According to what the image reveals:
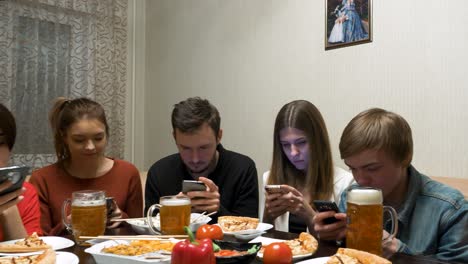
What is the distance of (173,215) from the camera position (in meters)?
1.43

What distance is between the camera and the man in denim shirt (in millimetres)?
1362

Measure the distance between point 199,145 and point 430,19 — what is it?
1.61m

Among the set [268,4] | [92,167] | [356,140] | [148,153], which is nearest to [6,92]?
[148,153]

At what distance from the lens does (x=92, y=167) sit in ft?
7.16

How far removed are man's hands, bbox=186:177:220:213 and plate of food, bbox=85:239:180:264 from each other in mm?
525

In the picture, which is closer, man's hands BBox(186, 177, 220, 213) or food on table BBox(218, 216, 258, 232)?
food on table BBox(218, 216, 258, 232)

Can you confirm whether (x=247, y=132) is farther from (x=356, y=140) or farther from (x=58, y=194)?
(x=356, y=140)

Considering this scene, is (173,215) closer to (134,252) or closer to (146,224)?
(146,224)

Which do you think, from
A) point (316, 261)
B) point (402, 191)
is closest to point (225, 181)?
point (402, 191)

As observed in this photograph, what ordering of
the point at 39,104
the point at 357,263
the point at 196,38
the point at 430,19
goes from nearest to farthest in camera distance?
1. the point at 357,263
2. the point at 430,19
3. the point at 39,104
4. the point at 196,38

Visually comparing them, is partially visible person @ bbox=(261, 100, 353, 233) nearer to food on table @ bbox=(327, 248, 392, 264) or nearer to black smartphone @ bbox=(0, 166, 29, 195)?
food on table @ bbox=(327, 248, 392, 264)

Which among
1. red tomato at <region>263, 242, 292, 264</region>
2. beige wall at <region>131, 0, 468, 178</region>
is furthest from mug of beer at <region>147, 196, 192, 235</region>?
beige wall at <region>131, 0, 468, 178</region>

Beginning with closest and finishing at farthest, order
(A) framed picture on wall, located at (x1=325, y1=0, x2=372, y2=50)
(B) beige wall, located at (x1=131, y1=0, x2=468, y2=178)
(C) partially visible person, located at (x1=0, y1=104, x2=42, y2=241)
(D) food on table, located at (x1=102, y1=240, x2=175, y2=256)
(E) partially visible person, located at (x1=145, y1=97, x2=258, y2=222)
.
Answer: (D) food on table, located at (x1=102, y1=240, x2=175, y2=256), (C) partially visible person, located at (x1=0, y1=104, x2=42, y2=241), (E) partially visible person, located at (x1=145, y1=97, x2=258, y2=222), (B) beige wall, located at (x1=131, y1=0, x2=468, y2=178), (A) framed picture on wall, located at (x1=325, y1=0, x2=372, y2=50)

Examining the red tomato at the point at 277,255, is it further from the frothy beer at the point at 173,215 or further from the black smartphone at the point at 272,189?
the black smartphone at the point at 272,189
